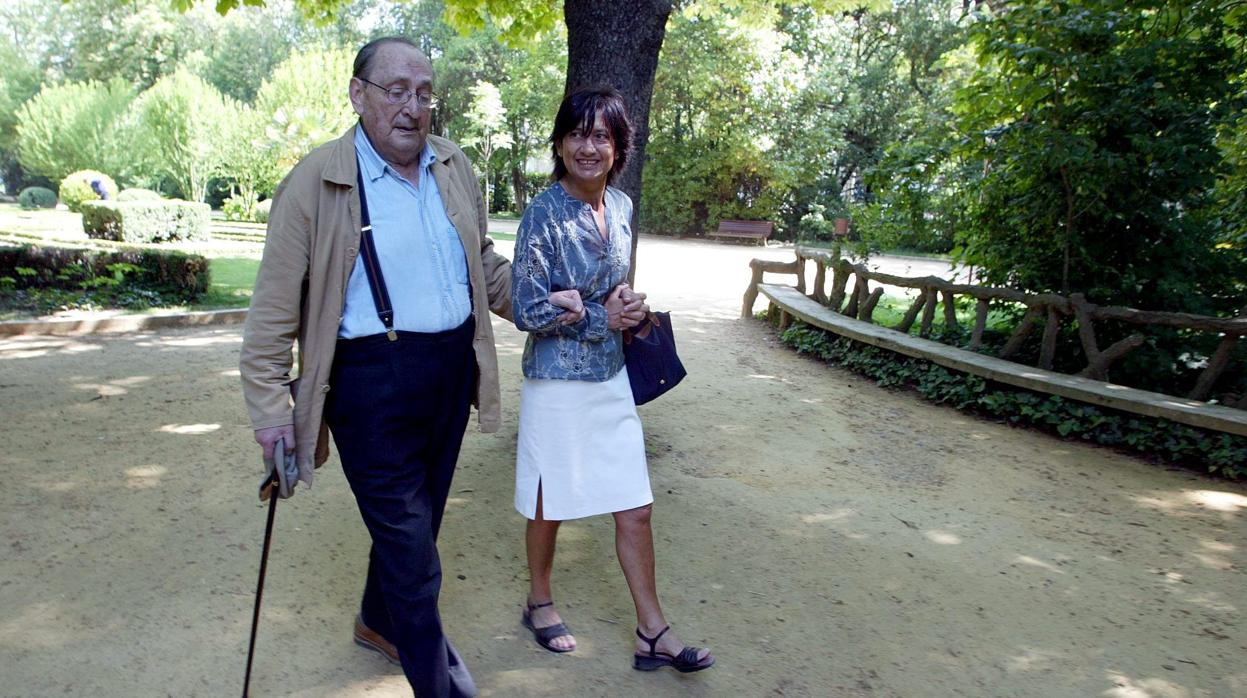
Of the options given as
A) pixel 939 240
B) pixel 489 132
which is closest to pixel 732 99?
pixel 489 132

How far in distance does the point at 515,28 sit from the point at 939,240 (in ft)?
14.4

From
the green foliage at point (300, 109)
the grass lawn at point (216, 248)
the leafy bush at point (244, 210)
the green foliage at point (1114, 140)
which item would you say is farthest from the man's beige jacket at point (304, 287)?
the leafy bush at point (244, 210)

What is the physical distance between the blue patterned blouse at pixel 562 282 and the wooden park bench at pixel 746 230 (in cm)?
2385

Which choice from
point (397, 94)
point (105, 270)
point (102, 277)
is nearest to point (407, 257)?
point (397, 94)

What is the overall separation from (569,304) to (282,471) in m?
0.97

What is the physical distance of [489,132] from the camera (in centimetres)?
3297

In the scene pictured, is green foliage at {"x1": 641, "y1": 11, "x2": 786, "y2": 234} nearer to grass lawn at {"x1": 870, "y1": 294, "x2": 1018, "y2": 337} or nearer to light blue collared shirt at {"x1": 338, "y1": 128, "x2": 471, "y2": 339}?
grass lawn at {"x1": 870, "y1": 294, "x2": 1018, "y2": 337}

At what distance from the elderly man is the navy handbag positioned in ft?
2.29

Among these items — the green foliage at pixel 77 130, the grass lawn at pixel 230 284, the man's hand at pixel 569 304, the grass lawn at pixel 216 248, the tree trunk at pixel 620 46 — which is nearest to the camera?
the man's hand at pixel 569 304

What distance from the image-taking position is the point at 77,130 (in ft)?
113

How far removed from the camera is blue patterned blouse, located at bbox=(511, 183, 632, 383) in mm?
2854

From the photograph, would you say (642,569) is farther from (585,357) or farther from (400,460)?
(400,460)

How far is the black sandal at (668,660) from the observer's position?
2.99 metres

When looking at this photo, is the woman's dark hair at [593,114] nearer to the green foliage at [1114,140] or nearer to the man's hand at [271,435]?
the man's hand at [271,435]
